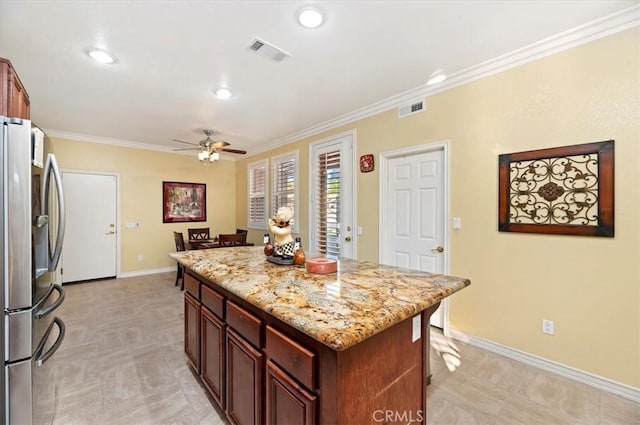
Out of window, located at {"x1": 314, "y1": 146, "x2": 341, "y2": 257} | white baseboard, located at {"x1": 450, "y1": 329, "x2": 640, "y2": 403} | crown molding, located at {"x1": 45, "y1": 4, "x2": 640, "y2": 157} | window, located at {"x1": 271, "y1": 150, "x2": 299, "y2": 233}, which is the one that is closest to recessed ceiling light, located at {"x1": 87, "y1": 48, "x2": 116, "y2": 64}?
crown molding, located at {"x1": 45, "y1": 4, "x2": 640, "y2": 157}

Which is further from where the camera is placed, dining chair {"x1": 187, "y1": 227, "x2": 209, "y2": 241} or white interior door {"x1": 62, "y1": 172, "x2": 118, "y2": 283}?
dining chair {"x1": 187, "y1": 227, "x2": 209, "y2": 241}

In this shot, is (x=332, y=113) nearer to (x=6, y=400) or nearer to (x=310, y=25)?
(x=310, y=25)

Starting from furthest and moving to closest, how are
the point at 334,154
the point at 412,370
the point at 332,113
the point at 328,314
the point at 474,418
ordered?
1. the point at 334,154
2. the point at 332,113
3. the point at 474,418
4. the point at 412,370
5. the point at 328,314

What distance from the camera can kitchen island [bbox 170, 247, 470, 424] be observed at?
101 cm

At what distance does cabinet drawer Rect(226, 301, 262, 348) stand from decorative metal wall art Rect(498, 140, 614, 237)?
92.3 inches

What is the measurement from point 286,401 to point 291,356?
20 centimetres

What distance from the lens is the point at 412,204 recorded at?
3.26 m

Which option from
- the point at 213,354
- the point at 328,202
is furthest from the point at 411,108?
the point at 213,354

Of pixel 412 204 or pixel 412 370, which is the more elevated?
pixel 412 204

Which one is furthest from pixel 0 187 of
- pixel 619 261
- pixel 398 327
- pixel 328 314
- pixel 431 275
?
pixel 619 261

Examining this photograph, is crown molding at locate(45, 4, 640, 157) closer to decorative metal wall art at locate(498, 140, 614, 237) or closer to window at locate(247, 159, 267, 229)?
decorative metal wall art at locate(498, 140, 614, 237)

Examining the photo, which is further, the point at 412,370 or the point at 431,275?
the point at 431,275

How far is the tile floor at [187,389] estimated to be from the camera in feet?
5.94

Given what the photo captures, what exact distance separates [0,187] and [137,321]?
2.57 m
